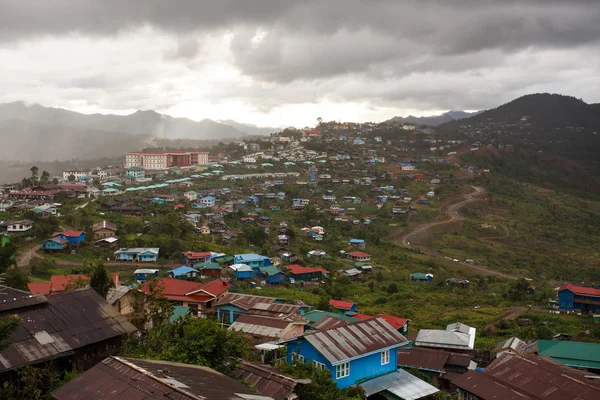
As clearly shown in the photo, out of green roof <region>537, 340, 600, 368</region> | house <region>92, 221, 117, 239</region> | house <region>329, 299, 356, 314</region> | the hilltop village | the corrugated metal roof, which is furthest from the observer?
house <region>92, 221, 117, 239</region>

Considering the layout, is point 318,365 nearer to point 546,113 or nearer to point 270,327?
point 270,327

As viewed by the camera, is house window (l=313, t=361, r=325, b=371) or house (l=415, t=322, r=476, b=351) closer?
house window (l=313, t=361, r=325, b=371)

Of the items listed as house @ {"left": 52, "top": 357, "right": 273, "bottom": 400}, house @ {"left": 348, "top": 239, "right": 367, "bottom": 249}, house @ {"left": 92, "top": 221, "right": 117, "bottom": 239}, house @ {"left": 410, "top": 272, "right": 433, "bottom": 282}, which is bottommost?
house @ {"left": 410, "top": 272, "right": 433, "bottom": 282}

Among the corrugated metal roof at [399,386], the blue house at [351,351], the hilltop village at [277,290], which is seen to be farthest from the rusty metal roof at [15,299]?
the corrugated metal roof at [399,386]

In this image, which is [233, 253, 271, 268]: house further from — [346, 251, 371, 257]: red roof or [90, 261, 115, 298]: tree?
[90, 261, 115, 298]: tree

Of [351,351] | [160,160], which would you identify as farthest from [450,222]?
[351,351]

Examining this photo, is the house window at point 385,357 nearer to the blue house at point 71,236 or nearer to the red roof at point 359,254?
the blue house at point 71,236

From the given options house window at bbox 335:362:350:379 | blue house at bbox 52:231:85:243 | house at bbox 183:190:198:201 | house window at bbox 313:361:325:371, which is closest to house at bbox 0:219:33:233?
blue house at bbox 52:231:85:243
